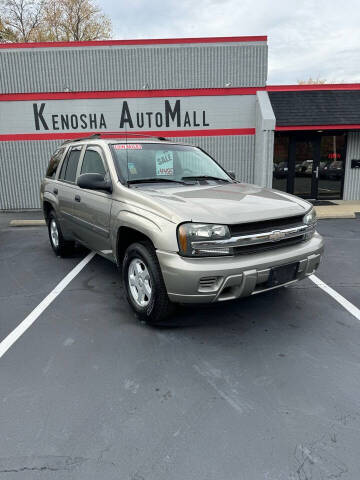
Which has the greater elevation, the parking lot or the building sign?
the building sign

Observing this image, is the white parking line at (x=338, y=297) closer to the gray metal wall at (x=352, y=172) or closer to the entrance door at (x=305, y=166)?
the entrance door at (x=305, y=166)

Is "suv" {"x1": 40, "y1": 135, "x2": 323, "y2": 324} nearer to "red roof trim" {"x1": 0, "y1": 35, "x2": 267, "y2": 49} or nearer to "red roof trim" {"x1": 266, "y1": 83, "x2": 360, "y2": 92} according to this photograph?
"red roof trim" {"x1": 0, "y1": 35, "x2": 267, "y2": 49}

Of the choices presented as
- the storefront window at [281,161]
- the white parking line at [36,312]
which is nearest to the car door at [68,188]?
the white parking line at [36,312]

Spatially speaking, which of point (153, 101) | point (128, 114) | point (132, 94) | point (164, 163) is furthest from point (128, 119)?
point (164, 163)

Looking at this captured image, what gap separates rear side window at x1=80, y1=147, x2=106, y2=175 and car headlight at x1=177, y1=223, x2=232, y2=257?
180cm

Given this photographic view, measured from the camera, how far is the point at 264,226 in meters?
3.42

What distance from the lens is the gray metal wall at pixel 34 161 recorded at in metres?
12.4

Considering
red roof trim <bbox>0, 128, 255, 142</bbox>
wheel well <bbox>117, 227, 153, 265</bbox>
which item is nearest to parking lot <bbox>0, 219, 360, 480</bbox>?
wheel well <bbox>117, 227, 153, 265</bbox>

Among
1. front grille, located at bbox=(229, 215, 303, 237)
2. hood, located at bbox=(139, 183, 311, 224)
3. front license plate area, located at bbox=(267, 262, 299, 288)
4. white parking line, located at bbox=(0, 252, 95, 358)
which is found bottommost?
white parking line, located at bbox=(0, 252, 95, 358)

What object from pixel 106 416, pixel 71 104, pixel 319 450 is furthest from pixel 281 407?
pixel 71 104

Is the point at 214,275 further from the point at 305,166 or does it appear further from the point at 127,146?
the point at 305,166

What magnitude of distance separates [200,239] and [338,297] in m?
A: 2.36

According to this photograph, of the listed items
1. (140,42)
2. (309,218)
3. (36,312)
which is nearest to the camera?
(309,218)

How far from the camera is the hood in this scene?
3227 mm
